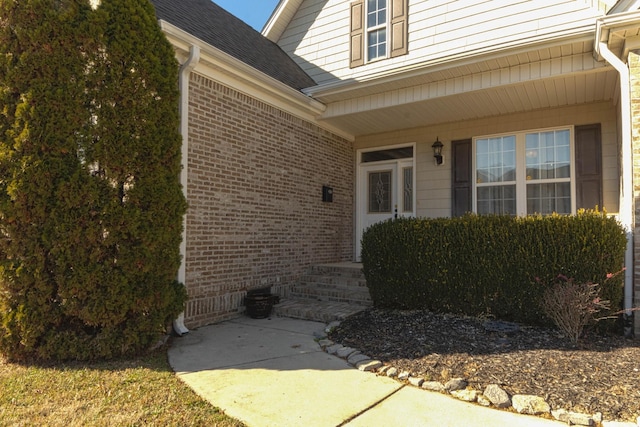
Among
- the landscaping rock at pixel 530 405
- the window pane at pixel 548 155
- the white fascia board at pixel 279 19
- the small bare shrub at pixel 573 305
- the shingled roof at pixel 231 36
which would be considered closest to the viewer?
the landscaping rock at pixel 530 405

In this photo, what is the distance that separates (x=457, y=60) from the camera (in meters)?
5.88

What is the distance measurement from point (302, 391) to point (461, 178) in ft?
18.4

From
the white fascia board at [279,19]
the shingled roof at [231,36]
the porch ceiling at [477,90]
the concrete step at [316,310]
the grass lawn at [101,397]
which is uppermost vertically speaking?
the white fascia board at [279,19]

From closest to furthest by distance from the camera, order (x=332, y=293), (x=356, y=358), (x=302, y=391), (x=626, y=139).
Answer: (x=302, y=391)
(x=356, y=358)
(x=626, y=139)
(x=332, y=293)

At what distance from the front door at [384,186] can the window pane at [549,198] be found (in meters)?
2.14

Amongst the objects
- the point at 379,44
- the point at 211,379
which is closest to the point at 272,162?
the point at 379,44

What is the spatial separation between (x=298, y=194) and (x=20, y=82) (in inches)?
177

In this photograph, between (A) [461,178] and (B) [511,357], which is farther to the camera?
(A) [461,178]

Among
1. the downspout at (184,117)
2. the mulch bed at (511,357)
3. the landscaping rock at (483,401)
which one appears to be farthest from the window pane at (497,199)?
the downspout at (184,117)

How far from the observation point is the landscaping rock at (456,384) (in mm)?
3227

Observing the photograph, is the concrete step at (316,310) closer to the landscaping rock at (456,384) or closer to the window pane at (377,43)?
the landscaping rock at (456,384)

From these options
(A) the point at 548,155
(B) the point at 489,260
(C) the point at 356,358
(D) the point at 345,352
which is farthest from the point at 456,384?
(A) the point at 548,155

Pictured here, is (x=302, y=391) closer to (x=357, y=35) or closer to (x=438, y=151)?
(x=438, y=151)

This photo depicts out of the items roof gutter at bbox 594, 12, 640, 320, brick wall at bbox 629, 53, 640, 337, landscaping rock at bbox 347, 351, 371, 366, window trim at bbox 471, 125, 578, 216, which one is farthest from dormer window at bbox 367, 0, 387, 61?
landscaping rock at bbox 347, 351, 371, 366
